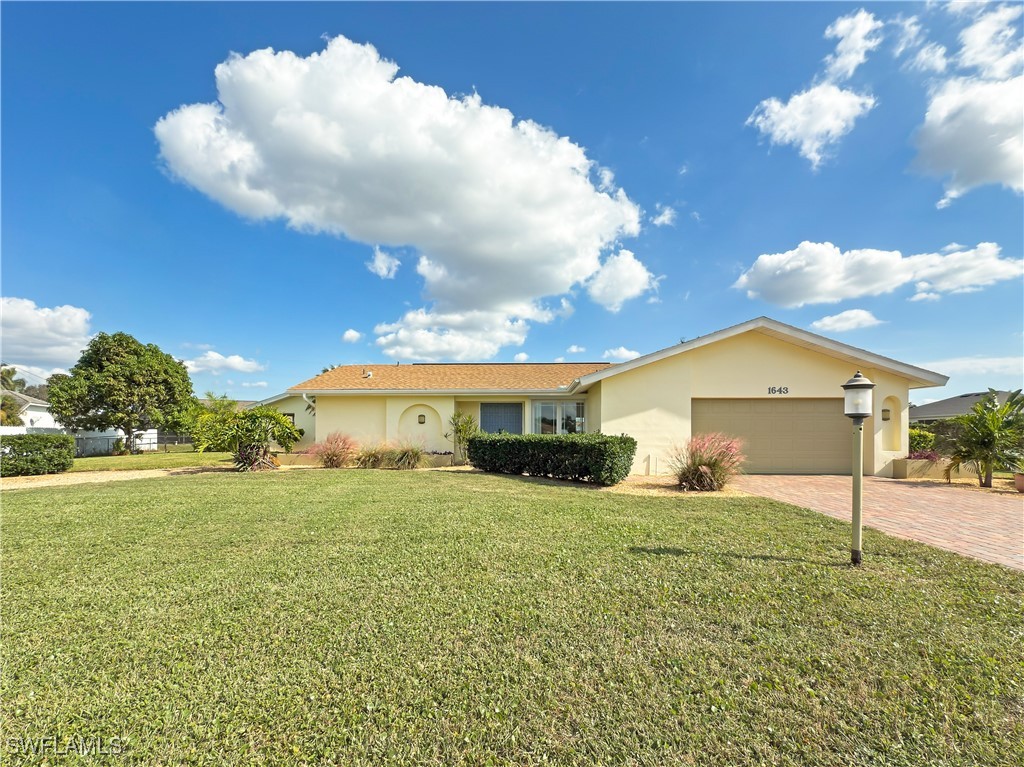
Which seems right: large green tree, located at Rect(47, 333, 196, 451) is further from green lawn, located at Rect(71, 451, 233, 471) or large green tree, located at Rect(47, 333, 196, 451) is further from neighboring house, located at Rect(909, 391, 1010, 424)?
neighboring house, located at Rect(909, 391, 1010, 424)

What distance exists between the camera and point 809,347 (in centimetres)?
1350

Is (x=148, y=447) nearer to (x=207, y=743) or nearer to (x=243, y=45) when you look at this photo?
(x=243, y=45)

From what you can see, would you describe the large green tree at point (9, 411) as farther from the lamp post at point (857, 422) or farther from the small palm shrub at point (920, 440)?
the small palm shrub at point (920, 440)

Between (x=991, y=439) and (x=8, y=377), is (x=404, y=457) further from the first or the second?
(x=8, y=377)

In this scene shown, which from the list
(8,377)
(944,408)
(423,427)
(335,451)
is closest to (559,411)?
(423,427)

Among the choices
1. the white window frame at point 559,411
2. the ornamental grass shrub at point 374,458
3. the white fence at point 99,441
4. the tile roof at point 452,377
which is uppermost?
the tile roof at point 452,377

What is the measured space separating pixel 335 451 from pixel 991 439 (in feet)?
67.1

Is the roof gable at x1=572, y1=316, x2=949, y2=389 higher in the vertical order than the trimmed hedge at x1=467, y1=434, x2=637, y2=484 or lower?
higher

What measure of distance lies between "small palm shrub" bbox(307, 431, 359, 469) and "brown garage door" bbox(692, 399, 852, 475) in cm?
1265

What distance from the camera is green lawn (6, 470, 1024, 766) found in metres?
2.33

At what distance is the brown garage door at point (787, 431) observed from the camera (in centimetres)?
1373

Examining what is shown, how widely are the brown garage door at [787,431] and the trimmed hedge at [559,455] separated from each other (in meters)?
4.14

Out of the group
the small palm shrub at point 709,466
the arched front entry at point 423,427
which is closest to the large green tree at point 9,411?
the arched front entry at point 423,427

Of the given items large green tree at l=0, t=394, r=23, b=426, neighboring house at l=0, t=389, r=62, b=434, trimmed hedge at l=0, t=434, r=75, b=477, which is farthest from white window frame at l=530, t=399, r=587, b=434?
neighboring house at l=0, t=389, r=62, b=434
